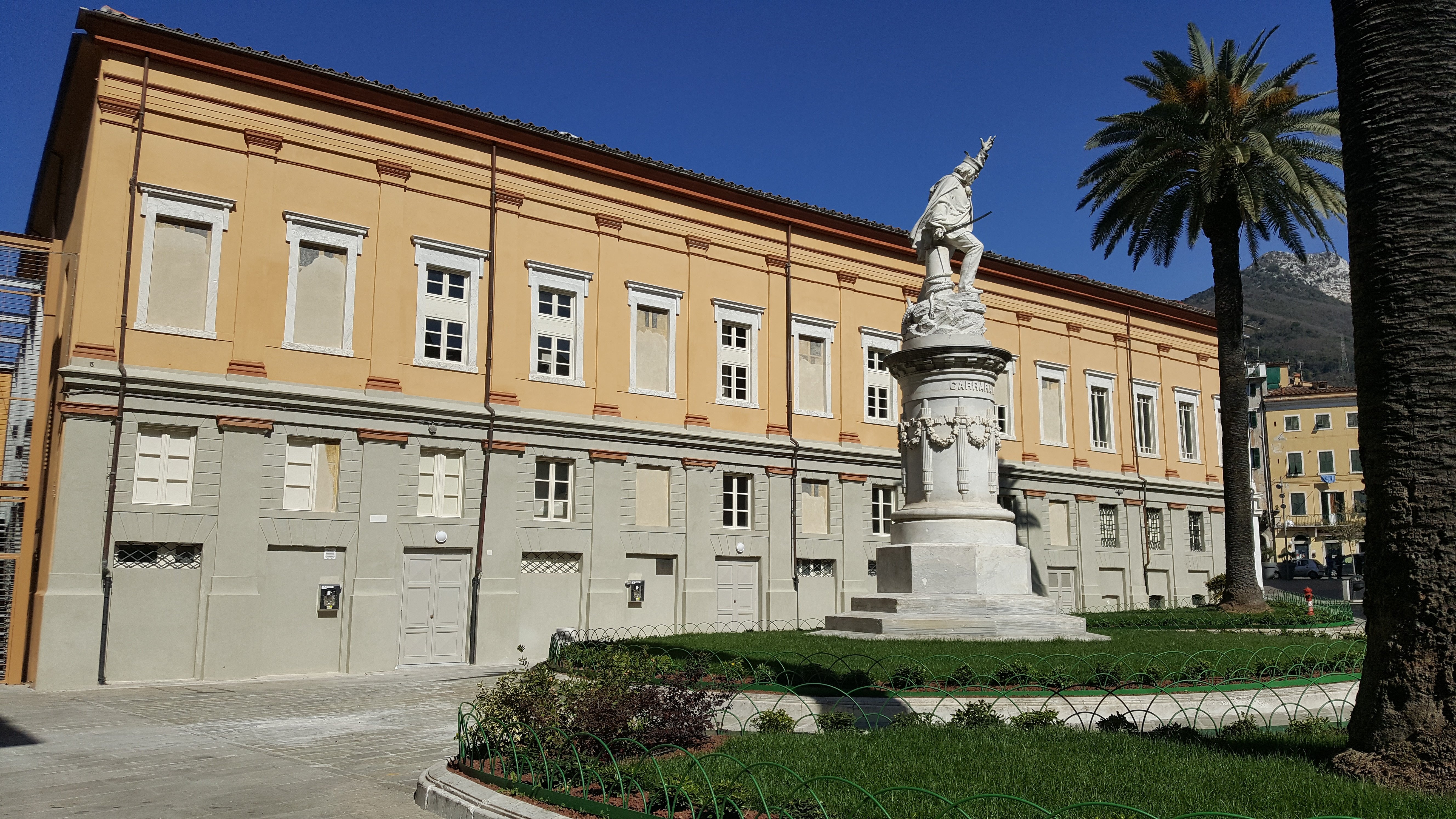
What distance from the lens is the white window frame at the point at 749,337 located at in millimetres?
28812

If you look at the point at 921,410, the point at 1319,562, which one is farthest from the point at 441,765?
the point at 1319,562

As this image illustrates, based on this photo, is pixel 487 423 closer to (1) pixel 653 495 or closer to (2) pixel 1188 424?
(1) pixel 653 495

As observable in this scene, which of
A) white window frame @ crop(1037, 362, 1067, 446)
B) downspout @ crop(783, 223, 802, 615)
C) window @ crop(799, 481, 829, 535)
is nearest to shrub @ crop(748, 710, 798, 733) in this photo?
downspout @ crop(783, 223, 802, 615)

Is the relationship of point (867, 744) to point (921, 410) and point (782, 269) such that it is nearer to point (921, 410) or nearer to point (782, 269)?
point (921, 410)

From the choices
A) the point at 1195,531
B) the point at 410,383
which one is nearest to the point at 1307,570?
the point at 1195,531

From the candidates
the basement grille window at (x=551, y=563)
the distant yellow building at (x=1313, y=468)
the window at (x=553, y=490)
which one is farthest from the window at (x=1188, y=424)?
the distant yellow building at (x=1313, y=468)

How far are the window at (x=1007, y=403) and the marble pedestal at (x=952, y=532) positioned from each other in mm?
16982

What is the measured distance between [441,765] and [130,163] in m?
16.8

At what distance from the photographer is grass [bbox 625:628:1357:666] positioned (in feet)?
47.1

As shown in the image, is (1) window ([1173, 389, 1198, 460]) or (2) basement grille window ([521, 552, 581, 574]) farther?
(1) window ([1173, 389, 1198, 460])

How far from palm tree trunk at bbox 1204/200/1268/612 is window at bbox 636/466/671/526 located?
14.4m

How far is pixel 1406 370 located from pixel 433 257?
823 inches

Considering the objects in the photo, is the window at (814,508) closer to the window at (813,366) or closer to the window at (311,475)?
the window at (813,366)

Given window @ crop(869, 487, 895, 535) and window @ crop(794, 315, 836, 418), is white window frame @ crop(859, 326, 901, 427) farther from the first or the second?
window @ crop(869, 487, 895, 535)
